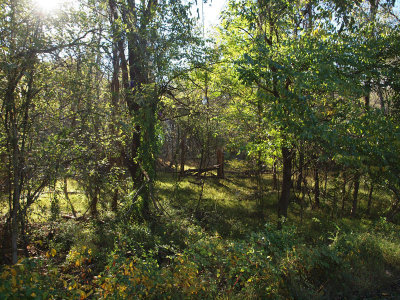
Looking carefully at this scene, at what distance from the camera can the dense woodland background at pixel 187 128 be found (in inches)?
177

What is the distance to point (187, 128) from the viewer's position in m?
10.9

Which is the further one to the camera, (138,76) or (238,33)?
(238,33)

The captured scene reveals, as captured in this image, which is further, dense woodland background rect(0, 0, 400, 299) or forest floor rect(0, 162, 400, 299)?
dense woodland background rect(0, 0, 400, 299)

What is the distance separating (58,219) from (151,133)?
3.84 meters

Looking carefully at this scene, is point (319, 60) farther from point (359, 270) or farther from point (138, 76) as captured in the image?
point (138, 76)

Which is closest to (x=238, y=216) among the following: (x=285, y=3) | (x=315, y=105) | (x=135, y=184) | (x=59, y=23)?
(x=135, y=184)

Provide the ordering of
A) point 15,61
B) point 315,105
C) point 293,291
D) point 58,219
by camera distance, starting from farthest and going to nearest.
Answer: point 58,219, point 315,105, point 15,61, point 293,291

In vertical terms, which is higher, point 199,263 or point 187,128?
point 187,128

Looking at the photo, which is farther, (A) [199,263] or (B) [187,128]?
(B) [187,128]

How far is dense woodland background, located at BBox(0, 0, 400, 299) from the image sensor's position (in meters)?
4.50

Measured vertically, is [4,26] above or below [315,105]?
above

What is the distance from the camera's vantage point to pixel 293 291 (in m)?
4.52

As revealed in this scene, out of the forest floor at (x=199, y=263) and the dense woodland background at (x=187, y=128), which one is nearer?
the forest floor at (x=199, y=263)

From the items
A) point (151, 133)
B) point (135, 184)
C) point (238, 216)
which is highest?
point (151, 133)
